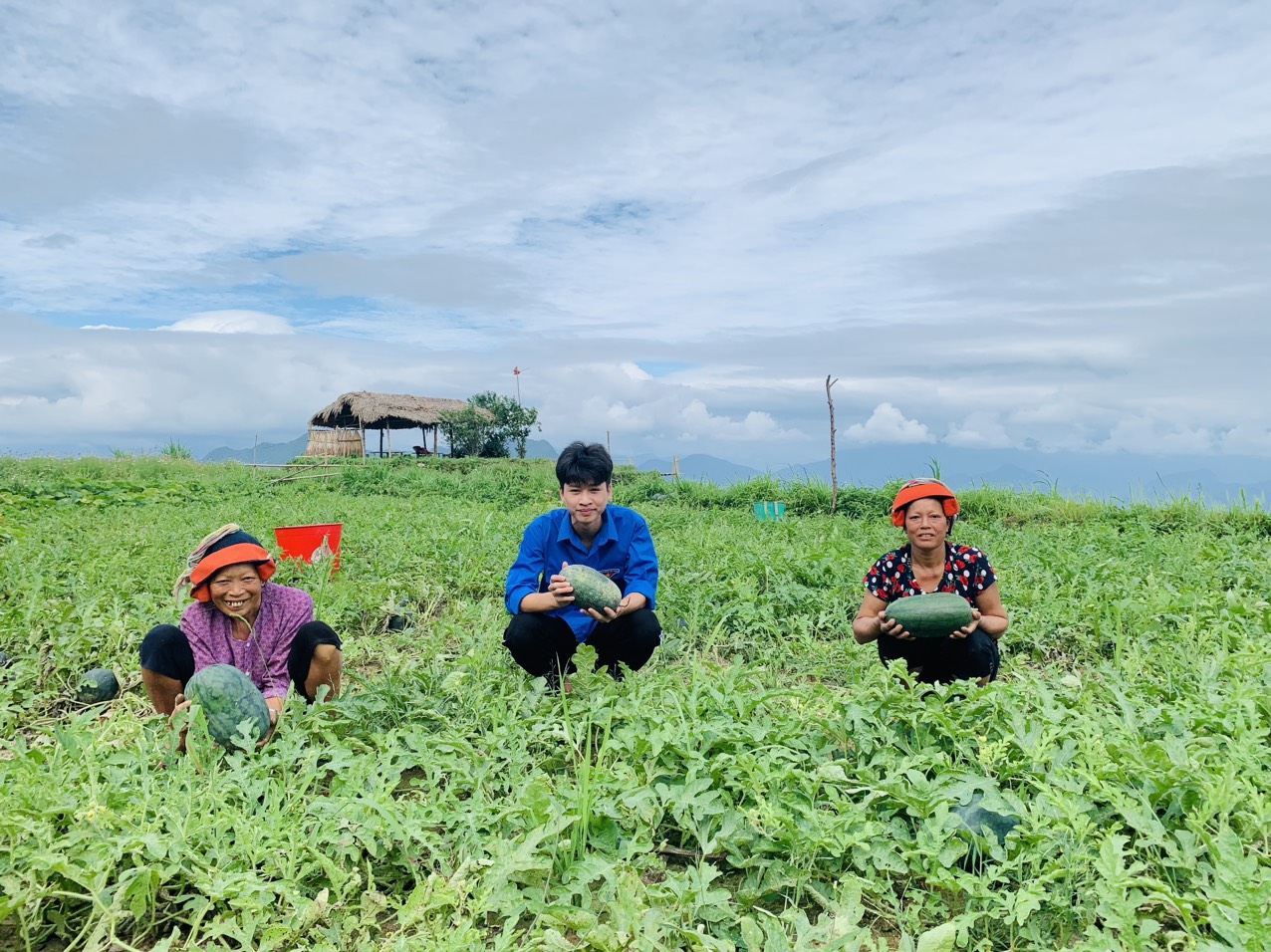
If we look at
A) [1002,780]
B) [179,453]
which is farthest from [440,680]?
[179,453]

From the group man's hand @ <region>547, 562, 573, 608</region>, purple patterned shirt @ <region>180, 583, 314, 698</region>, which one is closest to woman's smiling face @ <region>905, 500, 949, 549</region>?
man's hand @ <region>547, 562, 573, 608</region>

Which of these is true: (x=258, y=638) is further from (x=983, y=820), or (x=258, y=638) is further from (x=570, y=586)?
(x=983, y=820)

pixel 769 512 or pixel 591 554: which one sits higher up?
pixel 591 554

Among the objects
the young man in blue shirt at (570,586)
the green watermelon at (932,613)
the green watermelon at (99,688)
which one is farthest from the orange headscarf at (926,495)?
the green watermelon at (99,688)

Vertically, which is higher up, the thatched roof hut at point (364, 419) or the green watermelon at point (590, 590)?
the thatched roof hut at point (364, 419)

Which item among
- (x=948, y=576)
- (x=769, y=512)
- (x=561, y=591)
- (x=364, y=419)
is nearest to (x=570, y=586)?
(x=561, y=591)

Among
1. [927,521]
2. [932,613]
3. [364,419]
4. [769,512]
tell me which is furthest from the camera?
[364,419]

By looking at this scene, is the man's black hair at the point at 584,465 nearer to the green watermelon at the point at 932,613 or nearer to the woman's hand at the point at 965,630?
the green watermelon at the point at 932,613

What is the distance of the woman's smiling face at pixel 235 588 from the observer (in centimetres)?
389

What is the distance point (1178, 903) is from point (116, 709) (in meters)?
4.80

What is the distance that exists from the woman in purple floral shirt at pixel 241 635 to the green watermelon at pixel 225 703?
193 millimetres

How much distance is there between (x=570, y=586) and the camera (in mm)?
4293

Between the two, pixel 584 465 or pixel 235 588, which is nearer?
pixel 235 588

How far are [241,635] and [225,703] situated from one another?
0.57 metres
